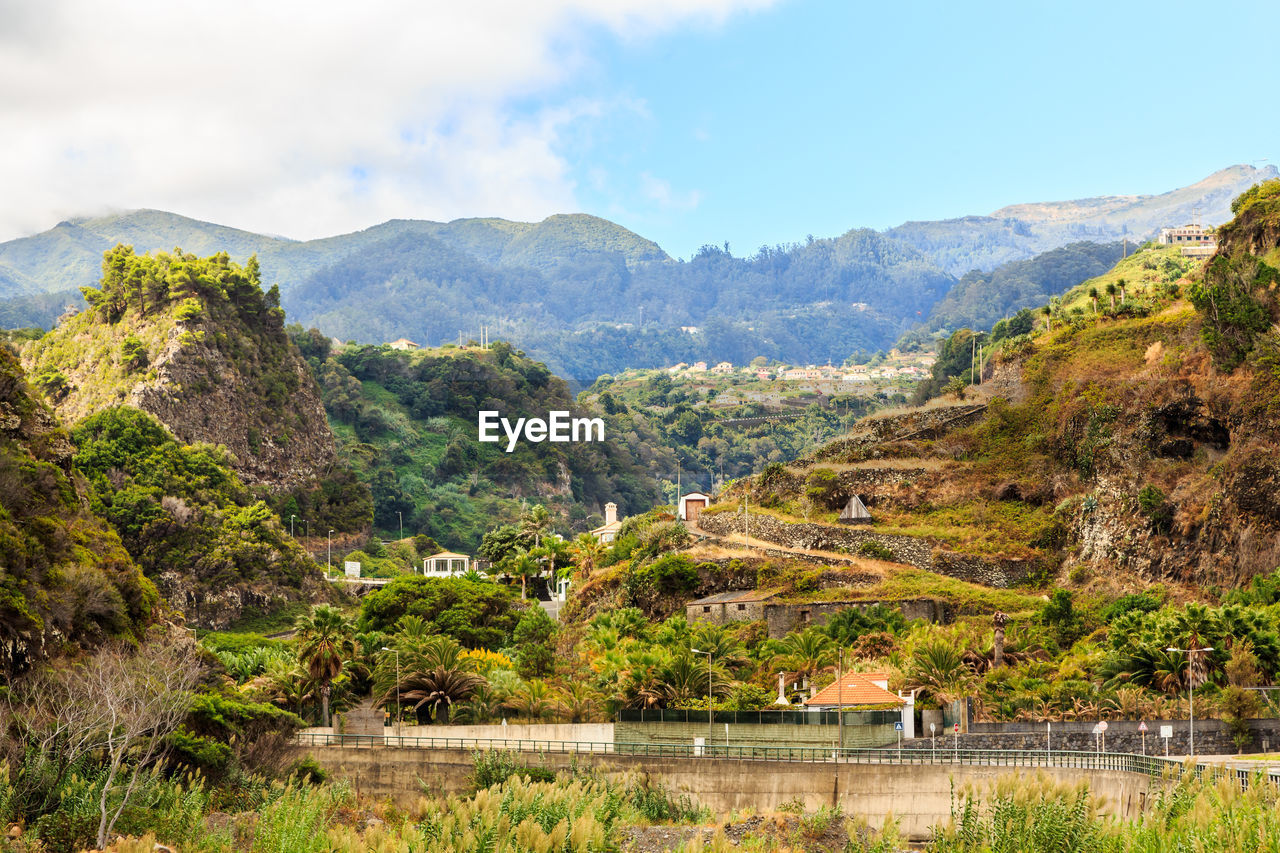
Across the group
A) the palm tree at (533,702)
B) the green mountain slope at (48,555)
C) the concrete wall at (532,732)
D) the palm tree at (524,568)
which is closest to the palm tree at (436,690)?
the palm tree at (533,702)

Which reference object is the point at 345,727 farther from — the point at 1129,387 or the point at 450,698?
the point at 1129,387

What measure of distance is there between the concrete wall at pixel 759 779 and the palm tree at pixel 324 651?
1314cm

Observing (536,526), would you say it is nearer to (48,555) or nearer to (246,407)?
(246,407)

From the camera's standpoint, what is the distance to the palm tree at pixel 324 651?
7538 centimetres

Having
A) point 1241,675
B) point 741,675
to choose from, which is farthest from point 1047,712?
point 741,675

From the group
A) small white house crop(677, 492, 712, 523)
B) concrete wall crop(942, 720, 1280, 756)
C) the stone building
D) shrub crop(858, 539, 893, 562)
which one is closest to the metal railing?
concrete wall crop(942, 720, 1280, 756)

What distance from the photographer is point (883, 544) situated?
9531 centimetres

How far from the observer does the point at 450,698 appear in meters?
74.4

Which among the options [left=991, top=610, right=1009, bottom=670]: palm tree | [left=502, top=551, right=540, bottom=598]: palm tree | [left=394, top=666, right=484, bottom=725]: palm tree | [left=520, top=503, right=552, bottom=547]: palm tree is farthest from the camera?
[left=520, top=503, right=552, bottom=547]: palm tree

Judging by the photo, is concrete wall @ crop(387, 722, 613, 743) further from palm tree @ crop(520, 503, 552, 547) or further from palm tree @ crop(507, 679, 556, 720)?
palm tree @ crop(520, 503, 552, 547)

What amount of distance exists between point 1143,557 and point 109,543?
5612 cm

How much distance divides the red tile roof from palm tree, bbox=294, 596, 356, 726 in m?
23.6

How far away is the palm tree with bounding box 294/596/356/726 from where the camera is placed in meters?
75.4

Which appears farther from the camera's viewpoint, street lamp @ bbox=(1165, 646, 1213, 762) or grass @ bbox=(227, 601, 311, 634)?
grass @ bbox=(227, 601, 311, 634)
